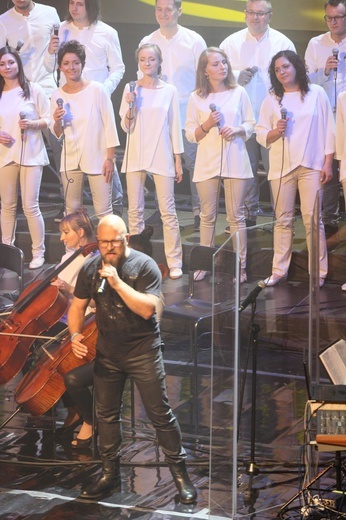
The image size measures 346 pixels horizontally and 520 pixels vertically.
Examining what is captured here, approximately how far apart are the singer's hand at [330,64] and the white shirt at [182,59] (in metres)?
1.01

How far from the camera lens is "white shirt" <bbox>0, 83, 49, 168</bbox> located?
7785 millimetres

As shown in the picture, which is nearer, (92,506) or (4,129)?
(92,506)

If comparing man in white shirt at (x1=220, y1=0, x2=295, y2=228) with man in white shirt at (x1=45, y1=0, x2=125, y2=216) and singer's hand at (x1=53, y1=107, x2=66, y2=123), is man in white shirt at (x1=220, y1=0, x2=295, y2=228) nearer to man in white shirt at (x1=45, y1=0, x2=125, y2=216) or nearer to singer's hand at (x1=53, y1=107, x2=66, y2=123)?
man in white shirt at (x1=45, y1=0, x2=125, y2=216)

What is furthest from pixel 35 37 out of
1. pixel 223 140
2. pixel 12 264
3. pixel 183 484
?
pixel 183 484

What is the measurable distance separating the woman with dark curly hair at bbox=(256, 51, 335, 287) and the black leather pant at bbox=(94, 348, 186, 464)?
234 cm

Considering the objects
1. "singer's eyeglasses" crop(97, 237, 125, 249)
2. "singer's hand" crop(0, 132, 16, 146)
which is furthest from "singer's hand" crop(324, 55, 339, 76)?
"singer's eyeglasses" crop(97, 237, 125, 249)

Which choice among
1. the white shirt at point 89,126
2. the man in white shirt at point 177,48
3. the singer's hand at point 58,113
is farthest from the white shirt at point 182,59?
the singer's hand at point 58,113

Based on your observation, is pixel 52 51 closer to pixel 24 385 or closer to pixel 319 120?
pixel 319 120

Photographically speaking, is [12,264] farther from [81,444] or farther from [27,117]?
[81,444]

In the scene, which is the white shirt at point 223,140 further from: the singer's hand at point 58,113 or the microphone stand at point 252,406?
the microphone stand at point 252,406

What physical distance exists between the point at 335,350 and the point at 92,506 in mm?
1353

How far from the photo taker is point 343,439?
169 inches

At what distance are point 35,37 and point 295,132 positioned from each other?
2430mm

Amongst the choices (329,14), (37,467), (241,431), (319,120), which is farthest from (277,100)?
(37,467)
